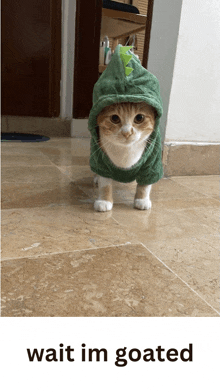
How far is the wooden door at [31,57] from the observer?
2674 mm

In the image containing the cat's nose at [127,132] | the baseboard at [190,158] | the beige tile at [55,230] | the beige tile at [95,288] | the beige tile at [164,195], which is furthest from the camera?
the baseboard at [190,158]

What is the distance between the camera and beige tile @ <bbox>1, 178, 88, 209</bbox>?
109cm

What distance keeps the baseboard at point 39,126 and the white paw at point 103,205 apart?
2.04 metres

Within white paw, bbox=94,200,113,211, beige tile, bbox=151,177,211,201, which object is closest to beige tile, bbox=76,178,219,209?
beige tile, bbox=151,177,211,201

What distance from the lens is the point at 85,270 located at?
0.69m

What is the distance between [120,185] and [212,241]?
0.62 meters

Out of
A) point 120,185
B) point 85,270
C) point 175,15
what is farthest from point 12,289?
point 175,15

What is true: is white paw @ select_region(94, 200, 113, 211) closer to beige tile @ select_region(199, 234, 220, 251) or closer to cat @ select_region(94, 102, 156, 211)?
cat @ select_region(94, 102, 156, 211)

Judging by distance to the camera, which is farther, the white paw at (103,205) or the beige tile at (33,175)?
the beige tile at (33,175)

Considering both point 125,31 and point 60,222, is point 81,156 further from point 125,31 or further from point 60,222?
point 125,31

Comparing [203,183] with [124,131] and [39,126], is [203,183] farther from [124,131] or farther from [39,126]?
[39,126]

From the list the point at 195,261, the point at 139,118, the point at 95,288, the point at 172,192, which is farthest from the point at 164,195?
the point at 95,288

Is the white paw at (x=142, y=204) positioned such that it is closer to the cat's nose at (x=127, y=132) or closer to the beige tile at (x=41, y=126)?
the cat's nose at (x=127, y=132)

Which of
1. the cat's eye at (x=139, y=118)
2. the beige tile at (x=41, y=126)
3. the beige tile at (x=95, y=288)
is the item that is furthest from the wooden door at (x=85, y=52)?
the beige tile at (x=95, y=288)
